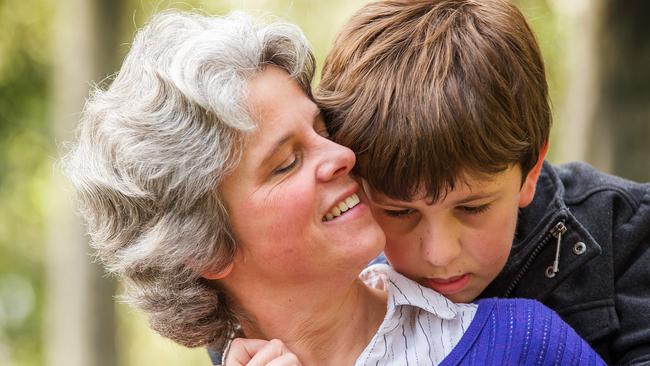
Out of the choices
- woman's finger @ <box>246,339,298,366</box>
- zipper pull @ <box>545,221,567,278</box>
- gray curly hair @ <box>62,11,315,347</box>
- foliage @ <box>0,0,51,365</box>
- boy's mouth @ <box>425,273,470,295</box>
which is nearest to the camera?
gray curly hair @ <box>62,11,315,347</box>

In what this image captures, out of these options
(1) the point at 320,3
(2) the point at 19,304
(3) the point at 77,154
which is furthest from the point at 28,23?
(3) the point at 77,154

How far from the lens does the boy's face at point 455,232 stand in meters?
2.19

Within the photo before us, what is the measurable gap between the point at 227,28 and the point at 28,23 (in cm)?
791

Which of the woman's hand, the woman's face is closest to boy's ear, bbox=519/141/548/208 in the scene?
the woman's face

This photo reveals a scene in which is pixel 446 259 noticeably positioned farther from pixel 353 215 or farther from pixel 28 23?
pixel 28 23

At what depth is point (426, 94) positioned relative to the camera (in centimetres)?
212

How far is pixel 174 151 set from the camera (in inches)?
83.3

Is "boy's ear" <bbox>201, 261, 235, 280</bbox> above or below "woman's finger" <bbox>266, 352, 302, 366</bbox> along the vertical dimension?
above

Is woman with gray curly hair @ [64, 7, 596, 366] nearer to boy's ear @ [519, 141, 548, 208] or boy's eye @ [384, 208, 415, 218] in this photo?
boy's eye @ [384, 208, 415, 218]

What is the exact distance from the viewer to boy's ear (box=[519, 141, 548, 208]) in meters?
2.38

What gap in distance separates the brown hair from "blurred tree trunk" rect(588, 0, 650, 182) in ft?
6.53

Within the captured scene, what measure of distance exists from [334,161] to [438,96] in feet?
0.90

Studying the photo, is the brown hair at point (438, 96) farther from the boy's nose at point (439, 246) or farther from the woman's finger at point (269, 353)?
the woman's finger at point (269, 353)

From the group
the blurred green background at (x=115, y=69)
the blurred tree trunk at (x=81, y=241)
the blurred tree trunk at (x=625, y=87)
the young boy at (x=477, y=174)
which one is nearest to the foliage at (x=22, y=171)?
the blurred green background at (x=115, y=69)
